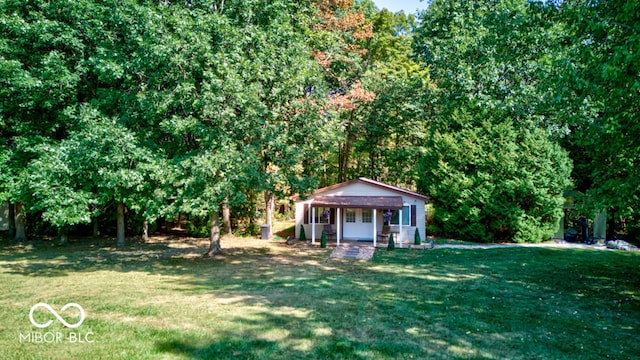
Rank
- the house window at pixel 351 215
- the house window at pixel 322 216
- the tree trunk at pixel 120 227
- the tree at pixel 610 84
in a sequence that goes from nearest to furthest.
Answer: the tree at pixel 610 84 → the tree trunk at pixel 120 227 → the house window at pixel 351 215 → the house window at pixel 322 216

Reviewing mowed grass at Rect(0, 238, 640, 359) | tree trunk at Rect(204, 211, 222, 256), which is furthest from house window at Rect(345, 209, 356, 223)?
tree trunk at Rect(204, 211, 222, 256)

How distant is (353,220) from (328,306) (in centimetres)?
1246

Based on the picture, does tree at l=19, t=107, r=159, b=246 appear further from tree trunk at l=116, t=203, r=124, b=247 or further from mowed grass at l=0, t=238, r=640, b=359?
tree trunk at l=116, t=203, r=124, b=247

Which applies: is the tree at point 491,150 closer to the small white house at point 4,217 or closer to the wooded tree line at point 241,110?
the wooded tree line at point 241,110

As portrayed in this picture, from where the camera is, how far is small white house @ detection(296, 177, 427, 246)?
1969 centimetres

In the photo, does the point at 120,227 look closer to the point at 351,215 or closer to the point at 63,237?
the point at 63,237

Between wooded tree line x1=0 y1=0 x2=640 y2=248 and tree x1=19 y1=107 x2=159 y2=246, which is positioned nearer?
wooded tree line x1=0 y1=0 x2=640 y2=248

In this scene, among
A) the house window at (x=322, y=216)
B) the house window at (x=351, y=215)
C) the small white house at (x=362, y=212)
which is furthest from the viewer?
→ the house window at (x=322, y=216)

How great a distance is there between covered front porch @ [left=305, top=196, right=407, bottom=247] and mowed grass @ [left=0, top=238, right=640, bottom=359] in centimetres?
463

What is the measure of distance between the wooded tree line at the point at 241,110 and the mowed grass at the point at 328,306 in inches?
89.8

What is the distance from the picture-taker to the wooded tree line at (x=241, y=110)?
30.0 feet

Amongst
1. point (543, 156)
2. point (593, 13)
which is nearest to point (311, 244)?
point (543, 156)

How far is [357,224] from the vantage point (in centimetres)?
2067

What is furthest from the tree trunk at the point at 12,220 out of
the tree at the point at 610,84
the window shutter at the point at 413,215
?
the tree at the point at 610,84
